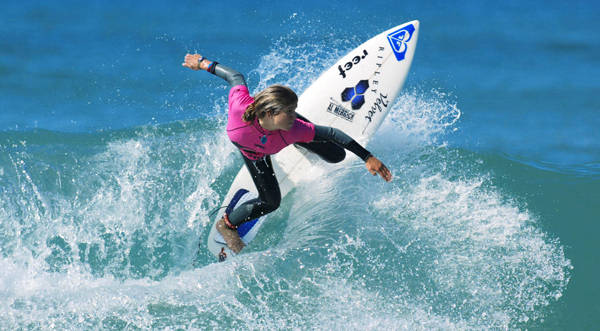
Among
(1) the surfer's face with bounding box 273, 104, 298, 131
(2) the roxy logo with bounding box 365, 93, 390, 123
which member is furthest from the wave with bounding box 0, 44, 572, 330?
(1) the surfer's face with bounding box 273, 104, 298, 131

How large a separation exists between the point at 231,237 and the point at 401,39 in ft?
9.47

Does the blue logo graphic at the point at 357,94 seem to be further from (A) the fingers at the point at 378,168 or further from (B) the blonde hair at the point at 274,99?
(B) the blonde hair at the point at 274,99

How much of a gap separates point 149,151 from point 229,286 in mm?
2205

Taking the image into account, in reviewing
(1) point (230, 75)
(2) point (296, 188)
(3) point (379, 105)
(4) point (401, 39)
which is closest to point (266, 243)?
(2) point (296, 188)

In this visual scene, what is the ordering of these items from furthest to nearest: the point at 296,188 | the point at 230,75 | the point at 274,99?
the point at 296,188, the point at 230,75, the point at 274,99

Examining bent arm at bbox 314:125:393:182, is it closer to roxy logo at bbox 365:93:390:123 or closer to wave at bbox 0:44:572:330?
wave at bbox 0:44:572:330

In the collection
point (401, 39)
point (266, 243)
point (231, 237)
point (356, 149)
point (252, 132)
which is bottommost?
point (231, 237)

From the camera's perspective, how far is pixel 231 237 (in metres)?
4.85

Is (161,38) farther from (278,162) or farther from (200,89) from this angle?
(278,162)

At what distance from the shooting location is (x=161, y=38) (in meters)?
8.43

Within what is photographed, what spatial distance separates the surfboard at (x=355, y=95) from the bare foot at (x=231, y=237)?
522 millimetres

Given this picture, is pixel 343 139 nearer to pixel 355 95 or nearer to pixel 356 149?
pixel 356 149

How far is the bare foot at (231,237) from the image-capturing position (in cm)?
484

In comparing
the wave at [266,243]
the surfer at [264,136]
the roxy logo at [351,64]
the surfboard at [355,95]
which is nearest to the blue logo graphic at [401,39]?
the surfboard at [355,95]
